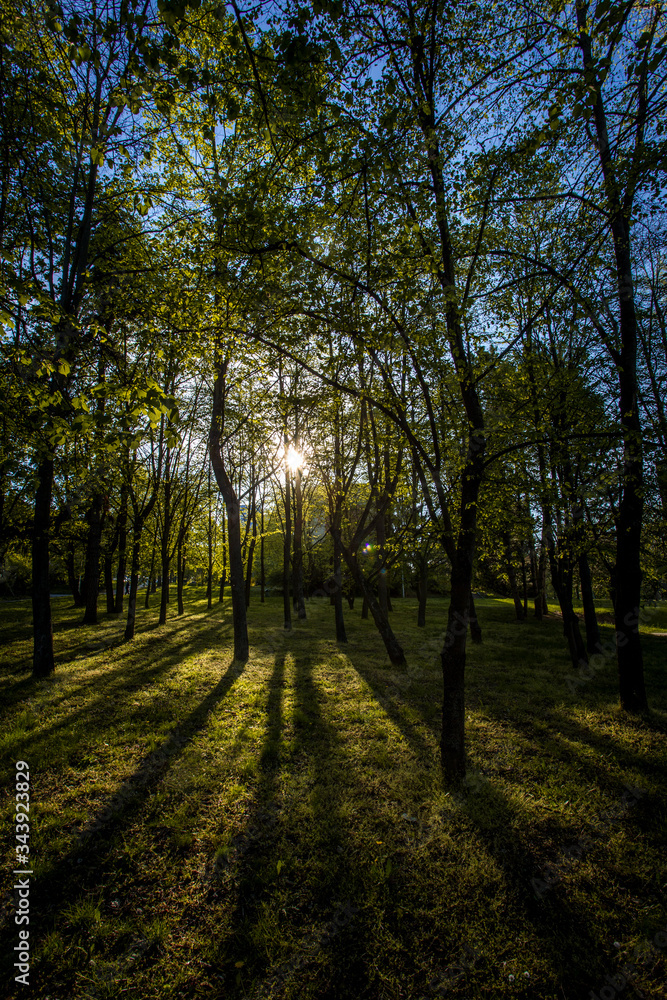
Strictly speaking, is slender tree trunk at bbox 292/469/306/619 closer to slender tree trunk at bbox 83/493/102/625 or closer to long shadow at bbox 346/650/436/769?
long shadow at bbox 346/650/436/769

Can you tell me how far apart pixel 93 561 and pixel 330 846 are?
19514 mm

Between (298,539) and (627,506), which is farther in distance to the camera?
(298,539)

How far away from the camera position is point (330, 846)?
436 cm

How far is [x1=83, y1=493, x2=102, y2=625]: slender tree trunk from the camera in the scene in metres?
18.5

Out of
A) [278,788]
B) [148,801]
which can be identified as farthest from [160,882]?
[278,788]

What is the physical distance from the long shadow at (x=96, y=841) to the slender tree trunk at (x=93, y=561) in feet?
48.1

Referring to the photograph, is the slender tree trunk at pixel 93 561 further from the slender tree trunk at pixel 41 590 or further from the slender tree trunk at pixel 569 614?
the slender tree trunk at pixel 569 614

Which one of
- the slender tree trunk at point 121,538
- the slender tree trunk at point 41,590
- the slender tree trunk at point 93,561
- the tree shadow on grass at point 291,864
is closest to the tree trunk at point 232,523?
the slender tree trunk at point 41,590

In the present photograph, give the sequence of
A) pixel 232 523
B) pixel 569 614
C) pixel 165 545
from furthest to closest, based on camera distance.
Result: pixel 165 545
pixel 569 614
pixel 232 523

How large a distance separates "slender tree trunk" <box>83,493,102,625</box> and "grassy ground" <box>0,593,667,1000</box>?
10.6 meters

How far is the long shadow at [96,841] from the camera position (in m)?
3.54

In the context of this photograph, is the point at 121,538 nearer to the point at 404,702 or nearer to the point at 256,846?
the point at 404,702

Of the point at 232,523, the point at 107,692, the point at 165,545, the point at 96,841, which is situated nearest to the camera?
the point at 96,841

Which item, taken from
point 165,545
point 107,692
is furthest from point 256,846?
point 165,545
